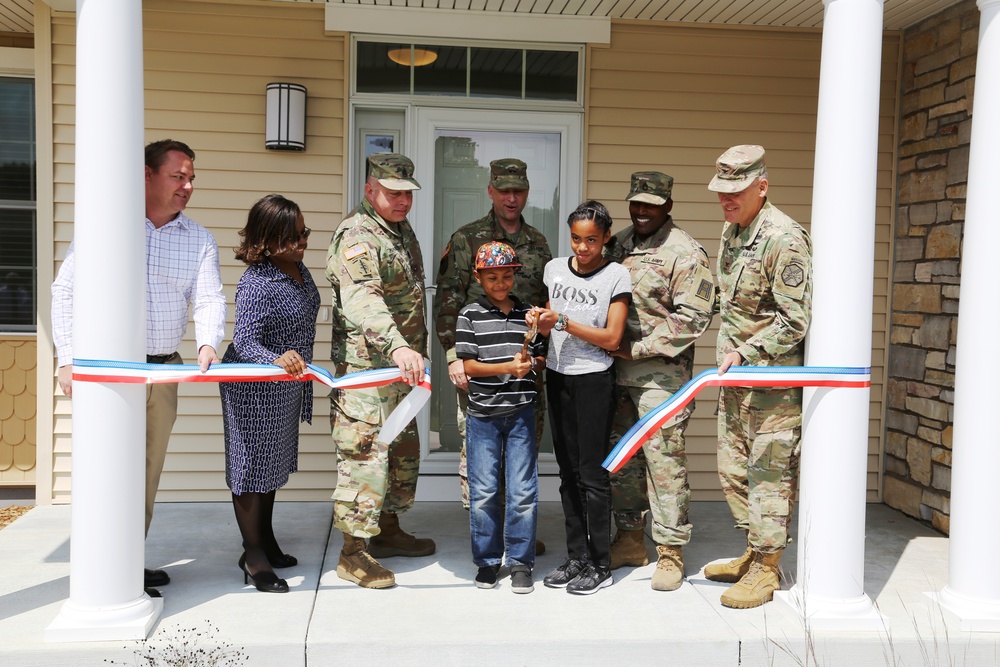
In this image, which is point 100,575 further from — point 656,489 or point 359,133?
point 359,133

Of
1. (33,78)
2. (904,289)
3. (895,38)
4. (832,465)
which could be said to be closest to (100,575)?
(832,465)

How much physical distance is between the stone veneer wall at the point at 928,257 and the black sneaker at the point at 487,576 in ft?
9.21

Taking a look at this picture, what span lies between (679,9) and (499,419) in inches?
115

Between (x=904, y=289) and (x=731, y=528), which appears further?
(x=904, y=289)

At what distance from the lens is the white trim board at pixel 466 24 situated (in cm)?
504

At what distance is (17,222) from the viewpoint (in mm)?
5719

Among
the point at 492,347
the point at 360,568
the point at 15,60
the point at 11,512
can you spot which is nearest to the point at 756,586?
the point at 492,347

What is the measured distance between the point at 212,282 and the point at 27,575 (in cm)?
162

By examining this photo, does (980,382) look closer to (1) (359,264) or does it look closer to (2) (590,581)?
(2) (590,581)

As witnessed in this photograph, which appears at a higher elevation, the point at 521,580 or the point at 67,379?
the point at 67,379

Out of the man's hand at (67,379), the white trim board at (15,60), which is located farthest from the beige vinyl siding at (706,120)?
the white trim board at (15,60)

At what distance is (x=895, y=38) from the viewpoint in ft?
17.7

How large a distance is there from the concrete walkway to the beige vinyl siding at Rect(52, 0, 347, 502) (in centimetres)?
96

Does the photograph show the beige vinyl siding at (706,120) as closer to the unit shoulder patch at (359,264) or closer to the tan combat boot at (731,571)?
the tan combat boot at (731,571)
